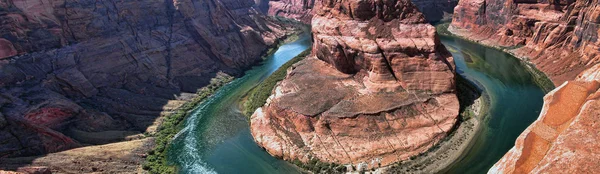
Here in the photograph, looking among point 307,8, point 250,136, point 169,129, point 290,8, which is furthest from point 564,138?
point 290,8

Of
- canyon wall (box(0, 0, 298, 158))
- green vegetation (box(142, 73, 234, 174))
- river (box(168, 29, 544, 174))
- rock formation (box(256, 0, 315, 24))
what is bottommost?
river (box(168, 29, 544, 174))

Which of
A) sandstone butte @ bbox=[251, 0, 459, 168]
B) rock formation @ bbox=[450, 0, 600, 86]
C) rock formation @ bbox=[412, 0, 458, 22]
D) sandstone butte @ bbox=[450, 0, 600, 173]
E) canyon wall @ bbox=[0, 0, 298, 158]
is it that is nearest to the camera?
sandstone butte @ bbox=[450, 0, 600, 173]

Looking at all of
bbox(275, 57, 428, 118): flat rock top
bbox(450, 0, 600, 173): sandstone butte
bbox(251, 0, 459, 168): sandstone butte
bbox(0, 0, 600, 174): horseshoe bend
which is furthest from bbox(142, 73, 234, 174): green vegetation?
bbox(450, 0, 600, 173): sandstone butte

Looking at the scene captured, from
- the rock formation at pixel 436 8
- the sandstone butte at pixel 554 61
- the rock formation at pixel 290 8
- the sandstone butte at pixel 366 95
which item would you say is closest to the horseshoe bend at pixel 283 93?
the sandstone butte at pixel 366 95


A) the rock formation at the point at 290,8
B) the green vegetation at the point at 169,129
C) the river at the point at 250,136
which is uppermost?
the rock formation at the point at 290,8

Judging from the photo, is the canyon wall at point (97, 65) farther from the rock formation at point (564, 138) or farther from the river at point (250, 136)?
the rock formation at point (564, 138)

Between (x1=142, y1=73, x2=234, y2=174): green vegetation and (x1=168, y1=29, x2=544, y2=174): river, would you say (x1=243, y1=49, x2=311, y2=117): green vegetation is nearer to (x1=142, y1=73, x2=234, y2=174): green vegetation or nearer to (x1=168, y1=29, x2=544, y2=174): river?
(x1=168, y1=29, x2=544, y2=174): river

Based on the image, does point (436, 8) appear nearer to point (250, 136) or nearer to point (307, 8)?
point (307, 8)
